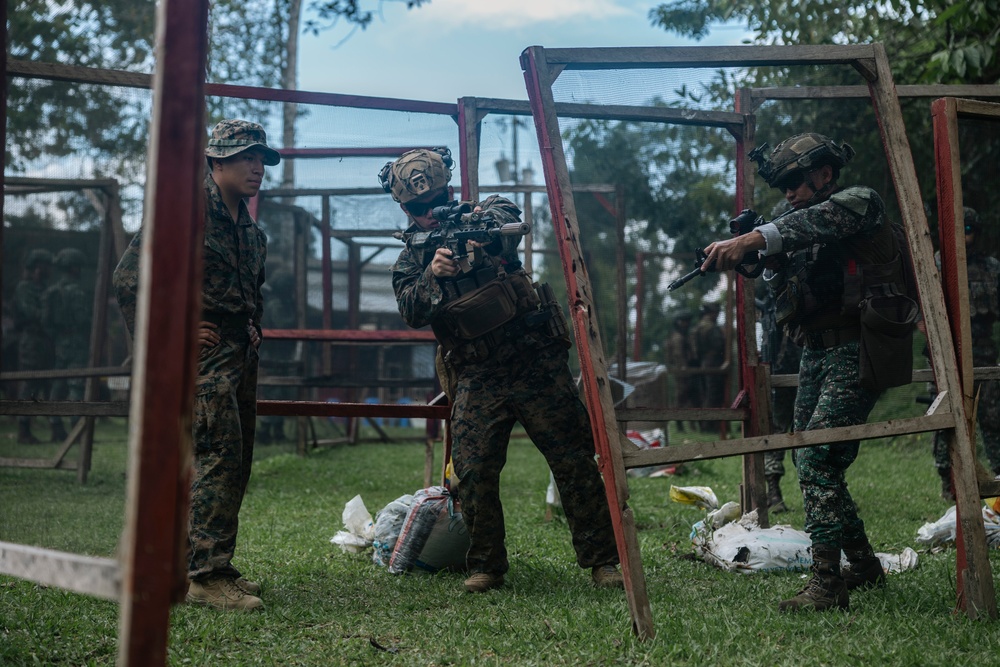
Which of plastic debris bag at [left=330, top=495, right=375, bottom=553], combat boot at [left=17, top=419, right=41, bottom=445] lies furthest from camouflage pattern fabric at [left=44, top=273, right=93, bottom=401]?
plastic debris bag at [left=330, top=495, right=375, bottom=553]

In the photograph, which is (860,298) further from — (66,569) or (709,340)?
(709,340)

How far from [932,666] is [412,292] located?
2573mm

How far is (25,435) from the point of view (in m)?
11.2

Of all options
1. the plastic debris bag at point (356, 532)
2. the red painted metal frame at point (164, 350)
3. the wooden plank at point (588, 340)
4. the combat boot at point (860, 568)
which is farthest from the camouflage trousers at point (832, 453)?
the red painted metal frame at point (164, 350)

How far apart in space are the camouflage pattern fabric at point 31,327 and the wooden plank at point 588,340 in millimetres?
9019

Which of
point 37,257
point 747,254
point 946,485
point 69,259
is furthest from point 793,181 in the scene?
point 37,257

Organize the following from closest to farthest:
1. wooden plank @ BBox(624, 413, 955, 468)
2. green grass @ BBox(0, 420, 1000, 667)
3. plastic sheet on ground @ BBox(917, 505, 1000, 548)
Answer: green grass @ BBox(0, 420, 1000, 667)
wooden plank @ BBox(624, 413, 955, 468)
plastic sheet on ground @ BBox(917, 505, 1000, 548)

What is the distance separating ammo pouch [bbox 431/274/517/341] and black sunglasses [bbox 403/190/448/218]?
0.57 m

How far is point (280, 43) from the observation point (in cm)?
2073

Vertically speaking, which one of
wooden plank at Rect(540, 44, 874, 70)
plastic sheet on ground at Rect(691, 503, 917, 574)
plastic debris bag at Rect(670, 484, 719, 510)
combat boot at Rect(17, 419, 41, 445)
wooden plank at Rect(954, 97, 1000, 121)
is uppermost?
wooden plank at Rect(540, 44, 874, 70)

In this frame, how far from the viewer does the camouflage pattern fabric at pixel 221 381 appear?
3902 mm

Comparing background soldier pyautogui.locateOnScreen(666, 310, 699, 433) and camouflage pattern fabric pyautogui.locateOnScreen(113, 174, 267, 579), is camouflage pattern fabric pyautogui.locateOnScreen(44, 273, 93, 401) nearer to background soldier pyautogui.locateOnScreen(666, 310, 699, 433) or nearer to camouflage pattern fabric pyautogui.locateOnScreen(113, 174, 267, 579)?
camouflage pattern fabric pyautogui.locateOnScreen(113, 174, 267, 579)

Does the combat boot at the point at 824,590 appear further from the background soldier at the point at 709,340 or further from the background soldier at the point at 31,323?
the background soldier at the point at 709,340

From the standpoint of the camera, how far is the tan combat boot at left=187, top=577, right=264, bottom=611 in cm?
Answer: 380
